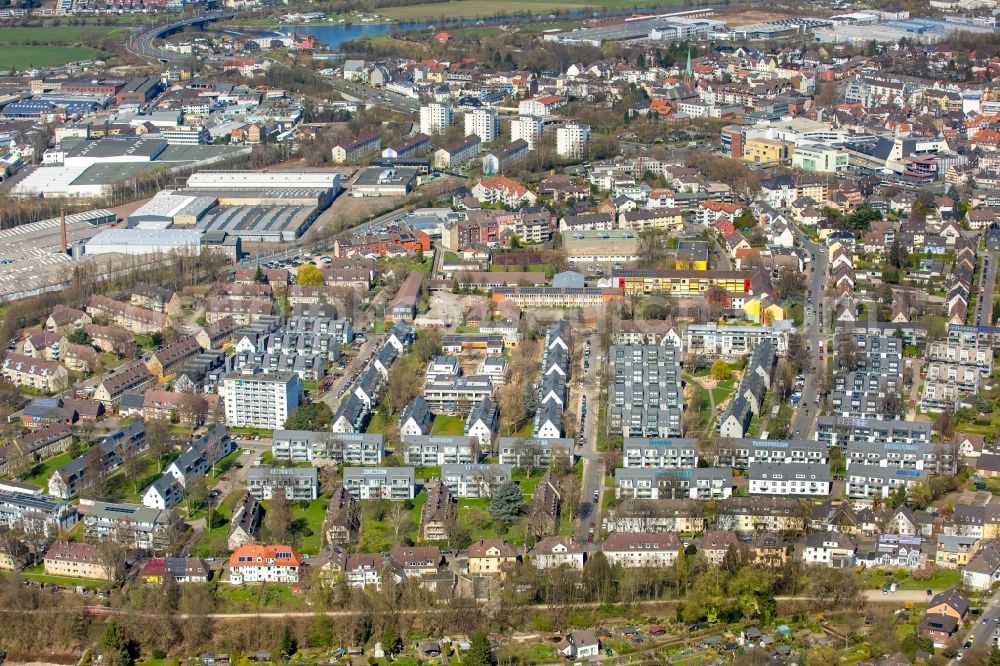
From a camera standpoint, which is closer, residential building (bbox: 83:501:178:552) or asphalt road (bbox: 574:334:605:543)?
residential building (bbox: 83:501:178:552)

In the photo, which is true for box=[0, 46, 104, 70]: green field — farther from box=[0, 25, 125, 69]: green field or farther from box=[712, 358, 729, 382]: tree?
box=[712, 358, 729, 382]: tree

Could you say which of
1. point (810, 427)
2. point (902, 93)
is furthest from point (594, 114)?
point (810, 427)

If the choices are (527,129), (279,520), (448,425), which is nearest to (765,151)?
(527,129)

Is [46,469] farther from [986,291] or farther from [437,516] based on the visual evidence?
[986,291]

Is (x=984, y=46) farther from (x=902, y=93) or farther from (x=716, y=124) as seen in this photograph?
(x=716, y=124)

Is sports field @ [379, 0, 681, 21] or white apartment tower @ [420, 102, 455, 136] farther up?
sports field @ [379, 0, 681, 21]

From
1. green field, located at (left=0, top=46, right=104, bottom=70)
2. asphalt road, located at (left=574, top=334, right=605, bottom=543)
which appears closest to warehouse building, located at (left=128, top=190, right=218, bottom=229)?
asphalt road, located at (left=574, top=334, right=605, bottom=543)
